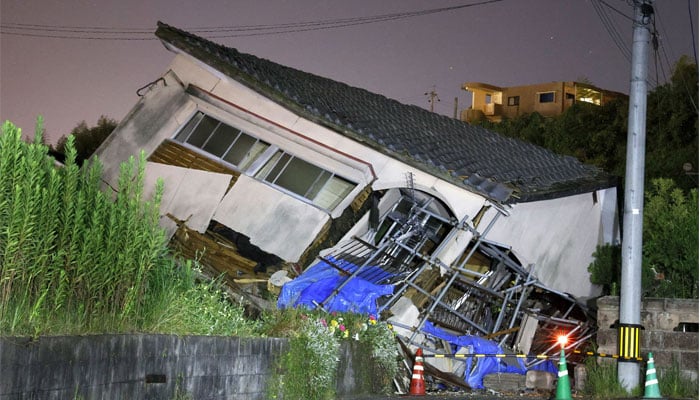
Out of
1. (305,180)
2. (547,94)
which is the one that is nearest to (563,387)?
(305,180)

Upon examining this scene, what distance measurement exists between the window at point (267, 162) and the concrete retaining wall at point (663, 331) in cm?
611

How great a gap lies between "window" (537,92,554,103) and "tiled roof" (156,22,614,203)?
5575 centimetres

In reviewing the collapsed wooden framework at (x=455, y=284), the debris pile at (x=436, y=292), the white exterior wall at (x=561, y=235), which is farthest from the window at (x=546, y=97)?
the debris pile at (x=436, y=292)

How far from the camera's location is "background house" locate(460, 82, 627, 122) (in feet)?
266

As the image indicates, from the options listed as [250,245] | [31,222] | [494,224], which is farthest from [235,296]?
[31,222]

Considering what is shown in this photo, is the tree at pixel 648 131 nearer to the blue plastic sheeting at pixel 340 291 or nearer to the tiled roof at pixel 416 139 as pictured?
the tiled roof at pixel 416 139

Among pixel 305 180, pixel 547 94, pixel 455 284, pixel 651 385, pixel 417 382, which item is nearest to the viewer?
pixel 651 385

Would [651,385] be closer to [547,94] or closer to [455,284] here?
[455,284]

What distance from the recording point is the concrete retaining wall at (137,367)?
7.09 m

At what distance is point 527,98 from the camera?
8481 cm

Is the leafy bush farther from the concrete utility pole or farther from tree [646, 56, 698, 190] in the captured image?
tree [646, 56, 698, 190]

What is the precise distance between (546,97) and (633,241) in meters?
69.7

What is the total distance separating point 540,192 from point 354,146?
4088 mm

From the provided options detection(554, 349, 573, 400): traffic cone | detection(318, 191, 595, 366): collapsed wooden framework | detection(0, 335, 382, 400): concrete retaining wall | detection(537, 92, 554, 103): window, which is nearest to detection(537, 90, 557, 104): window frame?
detection(537, 92, 554, 103): window
